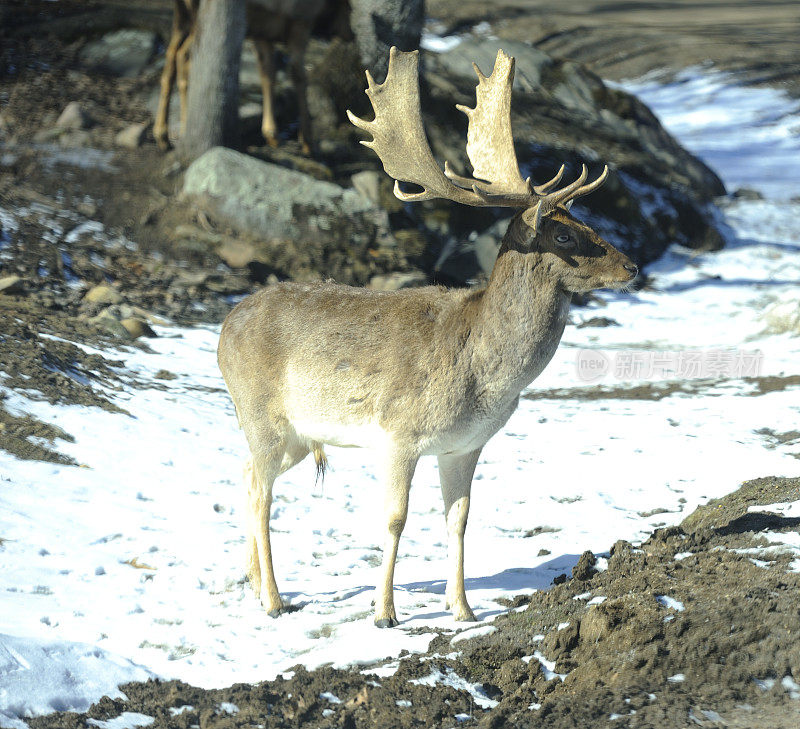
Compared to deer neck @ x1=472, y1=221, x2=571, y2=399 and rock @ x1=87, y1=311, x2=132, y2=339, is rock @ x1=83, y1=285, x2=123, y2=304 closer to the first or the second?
rock @ x1=87, y1=311, x2=132, y2=339

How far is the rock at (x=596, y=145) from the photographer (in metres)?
16.0

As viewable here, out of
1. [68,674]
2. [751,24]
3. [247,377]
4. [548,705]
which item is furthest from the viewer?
[751,24]

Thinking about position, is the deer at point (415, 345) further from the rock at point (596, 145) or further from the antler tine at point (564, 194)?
the rock at point (596, 145)

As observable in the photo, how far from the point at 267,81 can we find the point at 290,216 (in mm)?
2660

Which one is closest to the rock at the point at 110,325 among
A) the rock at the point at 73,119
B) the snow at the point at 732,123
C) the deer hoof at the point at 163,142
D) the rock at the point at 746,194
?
→ the deer hoof at the point at 163,142

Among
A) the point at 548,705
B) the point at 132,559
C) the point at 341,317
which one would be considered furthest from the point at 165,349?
the point at 548,705

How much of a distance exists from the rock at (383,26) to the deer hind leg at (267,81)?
1.45 m

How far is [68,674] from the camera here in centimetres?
458

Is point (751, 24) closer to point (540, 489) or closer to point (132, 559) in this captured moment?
point (540, 489)

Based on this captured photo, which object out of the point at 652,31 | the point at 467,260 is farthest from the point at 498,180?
the point at 652,31

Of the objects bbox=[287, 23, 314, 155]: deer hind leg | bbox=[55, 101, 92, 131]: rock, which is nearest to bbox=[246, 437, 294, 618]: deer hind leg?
bbox=[287, 23, 314, 155]: deer hind leg

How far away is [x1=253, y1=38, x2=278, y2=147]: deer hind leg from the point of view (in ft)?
49.0

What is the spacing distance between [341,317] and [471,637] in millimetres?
1950

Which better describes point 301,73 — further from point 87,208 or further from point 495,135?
point 495,135
